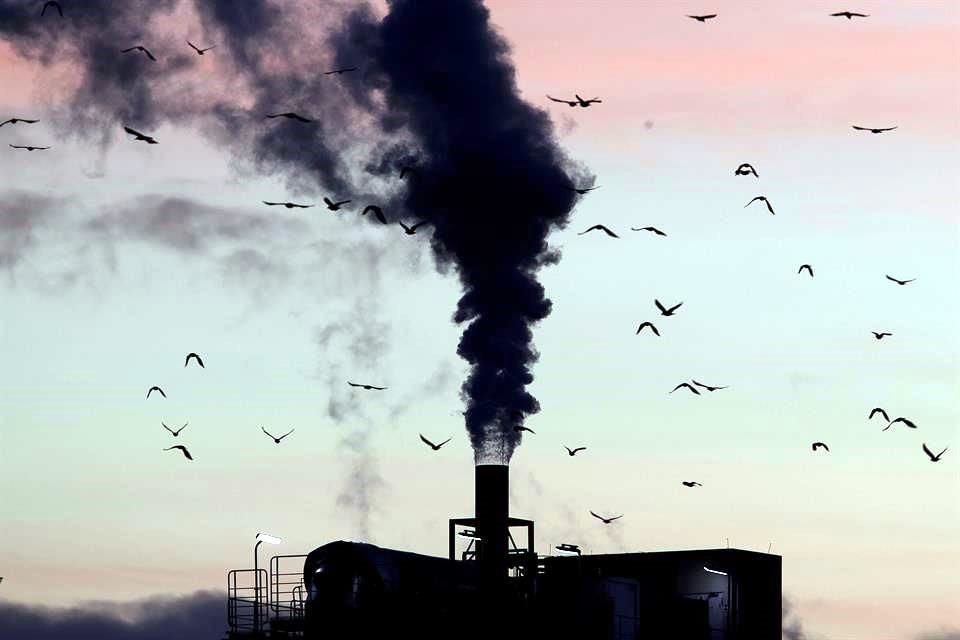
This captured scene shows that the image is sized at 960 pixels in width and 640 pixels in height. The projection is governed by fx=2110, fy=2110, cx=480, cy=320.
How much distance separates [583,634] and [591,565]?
21.4 ft

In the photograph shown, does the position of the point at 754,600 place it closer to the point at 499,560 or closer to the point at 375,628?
the point at 499,560

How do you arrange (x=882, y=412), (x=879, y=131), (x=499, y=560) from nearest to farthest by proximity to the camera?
(x=879, y=131), (x=882, y=412), (x=499, y=560)

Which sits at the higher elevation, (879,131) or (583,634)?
(879,131)

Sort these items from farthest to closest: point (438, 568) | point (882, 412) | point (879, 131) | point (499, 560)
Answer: point (499, 560) → point (438, 568) → point (882, 412) → point (879, 131)

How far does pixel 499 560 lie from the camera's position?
275 feet

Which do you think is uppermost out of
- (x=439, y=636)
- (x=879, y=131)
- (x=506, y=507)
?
(x=879, y=131)

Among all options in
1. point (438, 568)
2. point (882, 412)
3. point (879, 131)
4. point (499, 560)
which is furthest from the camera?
point (499, 560)

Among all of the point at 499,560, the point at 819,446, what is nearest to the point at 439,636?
the point at 499,560

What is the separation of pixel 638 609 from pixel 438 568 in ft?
35.8

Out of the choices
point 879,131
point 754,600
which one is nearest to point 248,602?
point 754,600

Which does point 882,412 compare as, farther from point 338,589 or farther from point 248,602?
point 248,602

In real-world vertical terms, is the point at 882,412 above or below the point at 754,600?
above

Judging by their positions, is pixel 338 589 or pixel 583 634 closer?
pixel 338 589

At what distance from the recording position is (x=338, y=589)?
7519cm
